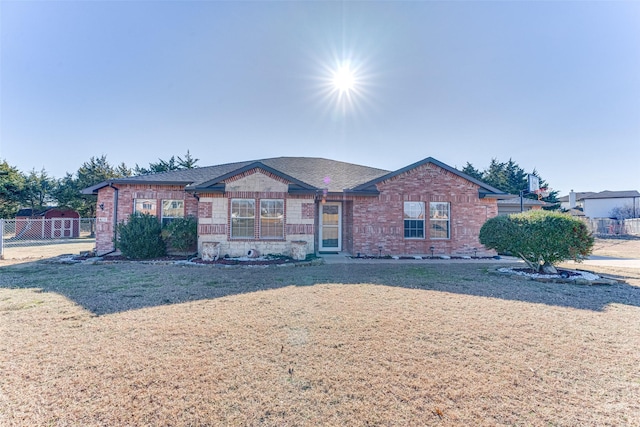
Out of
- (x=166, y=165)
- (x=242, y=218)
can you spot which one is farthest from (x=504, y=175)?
(x=166, y=165)

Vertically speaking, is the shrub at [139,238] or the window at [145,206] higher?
the window at [145,206]

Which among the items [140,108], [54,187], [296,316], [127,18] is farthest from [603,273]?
[54,187]

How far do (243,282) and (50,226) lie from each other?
1035 inches

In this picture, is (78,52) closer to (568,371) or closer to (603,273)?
(568,371)

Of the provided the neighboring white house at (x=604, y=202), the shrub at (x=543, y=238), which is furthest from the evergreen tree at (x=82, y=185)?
the neighboring white house at (x=604, y=202)

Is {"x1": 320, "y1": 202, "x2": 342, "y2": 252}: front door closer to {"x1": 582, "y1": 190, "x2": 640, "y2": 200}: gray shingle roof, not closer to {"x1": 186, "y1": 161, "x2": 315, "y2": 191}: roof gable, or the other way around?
{"x1": 186, "y1": 161, "x2": 315, "y2": 191}: roof gable

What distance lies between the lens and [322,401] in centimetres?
265

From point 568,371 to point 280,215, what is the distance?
970cm

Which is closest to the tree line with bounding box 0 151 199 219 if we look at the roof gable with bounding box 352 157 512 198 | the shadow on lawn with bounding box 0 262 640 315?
the shadow on lawn with bounding box 0 262 640 315

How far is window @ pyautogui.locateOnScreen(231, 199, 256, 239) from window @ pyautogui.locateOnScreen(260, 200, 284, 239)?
388mm

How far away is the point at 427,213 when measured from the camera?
→ 498 inches

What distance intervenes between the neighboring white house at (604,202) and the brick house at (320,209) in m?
44.2

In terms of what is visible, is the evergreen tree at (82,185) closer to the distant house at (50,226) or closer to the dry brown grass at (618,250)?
the distant house at (50,226)

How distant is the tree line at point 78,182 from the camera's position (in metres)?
25.6
